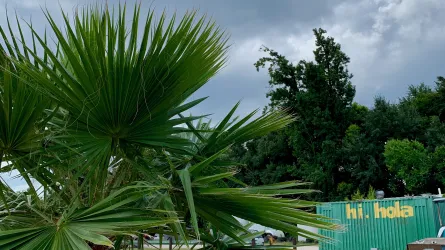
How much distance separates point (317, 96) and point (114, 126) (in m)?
31.0

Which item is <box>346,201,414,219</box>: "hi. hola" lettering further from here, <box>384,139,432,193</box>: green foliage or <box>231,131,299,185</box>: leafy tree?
<box>231,131,299,185</box>: leafy tree

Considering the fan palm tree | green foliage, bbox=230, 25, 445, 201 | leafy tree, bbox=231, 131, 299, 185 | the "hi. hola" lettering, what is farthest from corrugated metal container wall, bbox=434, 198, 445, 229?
leafy tree, bbox=231, 131, 299, 185

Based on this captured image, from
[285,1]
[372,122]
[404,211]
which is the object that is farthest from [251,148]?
[285,1]

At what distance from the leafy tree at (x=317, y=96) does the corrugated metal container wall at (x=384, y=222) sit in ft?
57.6

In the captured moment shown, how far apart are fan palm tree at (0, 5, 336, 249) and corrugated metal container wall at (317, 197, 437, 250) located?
10264 millimetres

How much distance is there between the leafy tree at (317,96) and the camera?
106ft

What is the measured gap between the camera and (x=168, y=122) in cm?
269

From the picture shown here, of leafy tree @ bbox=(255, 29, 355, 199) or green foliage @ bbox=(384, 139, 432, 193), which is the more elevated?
leafy tree @ bbox=(255, 29, 355, 199)

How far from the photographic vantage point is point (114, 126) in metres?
2.61

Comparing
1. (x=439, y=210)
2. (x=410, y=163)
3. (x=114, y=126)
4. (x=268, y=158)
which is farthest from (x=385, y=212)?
(x=268, y=158)

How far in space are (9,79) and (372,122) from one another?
102 ft

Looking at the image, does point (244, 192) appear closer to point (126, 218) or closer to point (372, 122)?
point (126, 218)

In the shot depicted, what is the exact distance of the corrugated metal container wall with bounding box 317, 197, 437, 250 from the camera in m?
12.6

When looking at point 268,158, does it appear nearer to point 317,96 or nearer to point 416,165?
point 317,96
